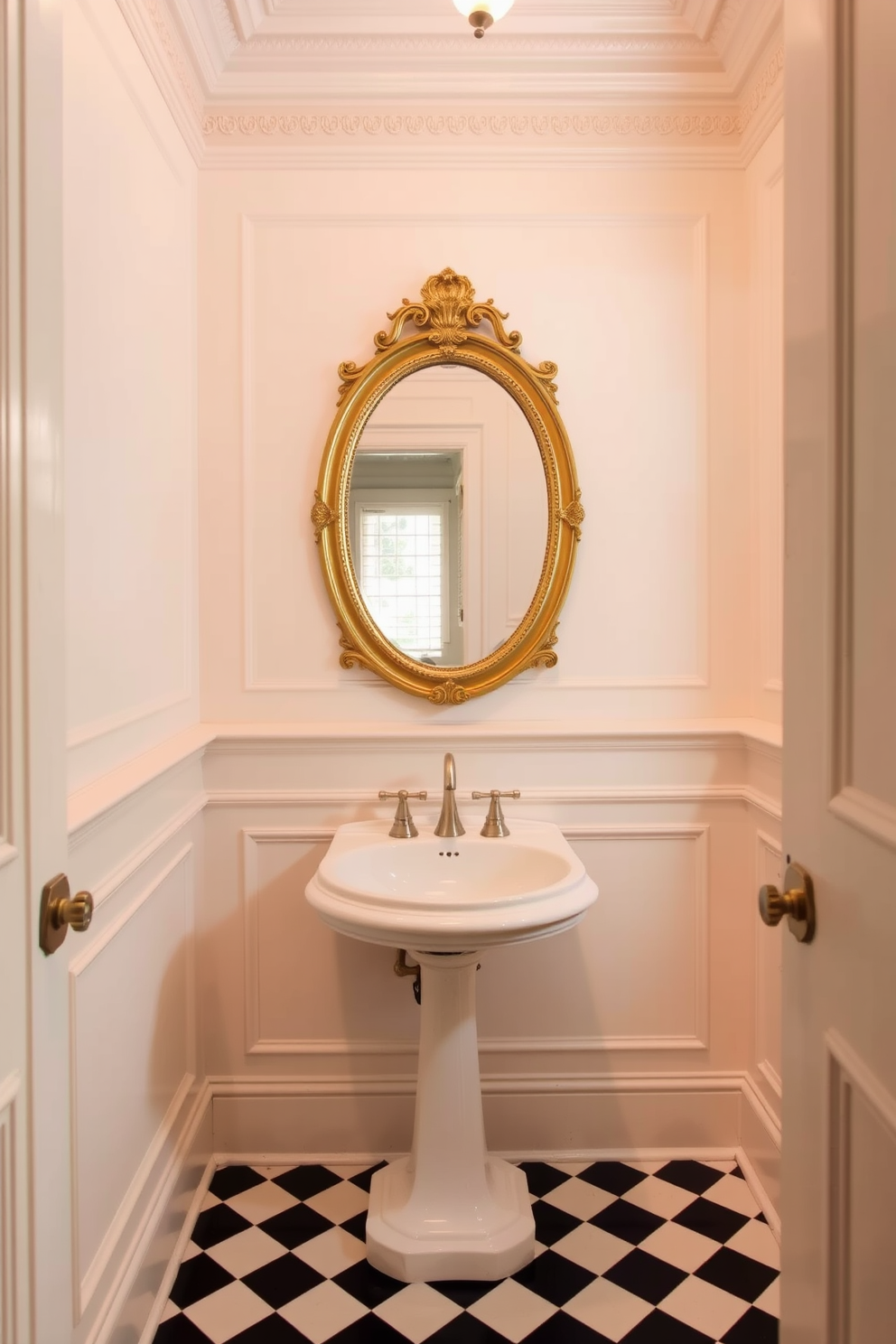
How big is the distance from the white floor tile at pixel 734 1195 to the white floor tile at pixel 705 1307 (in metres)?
0.26

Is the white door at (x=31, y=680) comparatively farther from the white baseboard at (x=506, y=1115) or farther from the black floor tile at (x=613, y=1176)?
the black floor tile at (x=613, y=1176)

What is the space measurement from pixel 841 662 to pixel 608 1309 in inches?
57.9

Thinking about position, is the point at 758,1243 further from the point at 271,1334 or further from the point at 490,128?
the point at 490,128

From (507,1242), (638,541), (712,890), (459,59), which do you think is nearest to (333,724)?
(638,541)

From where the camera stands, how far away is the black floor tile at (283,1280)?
1660 mm

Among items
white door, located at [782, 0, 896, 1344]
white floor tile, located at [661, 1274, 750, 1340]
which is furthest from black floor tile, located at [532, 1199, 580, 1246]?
white door, located at [782, 0, 896, 1344]

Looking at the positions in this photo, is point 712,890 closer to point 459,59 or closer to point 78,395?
point 78,395

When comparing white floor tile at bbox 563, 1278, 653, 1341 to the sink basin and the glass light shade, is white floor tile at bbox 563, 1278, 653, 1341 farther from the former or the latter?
the glass light shade

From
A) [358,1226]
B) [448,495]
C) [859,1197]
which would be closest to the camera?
[859,1197]

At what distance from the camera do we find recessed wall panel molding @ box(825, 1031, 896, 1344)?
68 cm

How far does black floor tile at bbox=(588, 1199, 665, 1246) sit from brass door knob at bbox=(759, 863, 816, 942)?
1.32 m

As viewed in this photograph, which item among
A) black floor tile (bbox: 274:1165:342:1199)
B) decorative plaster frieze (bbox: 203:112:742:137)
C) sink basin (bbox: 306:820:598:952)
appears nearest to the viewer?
sink basin (bbox: 306:820:598:952)

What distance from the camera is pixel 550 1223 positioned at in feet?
6.11

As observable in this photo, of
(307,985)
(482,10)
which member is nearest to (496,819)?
(307,985)
